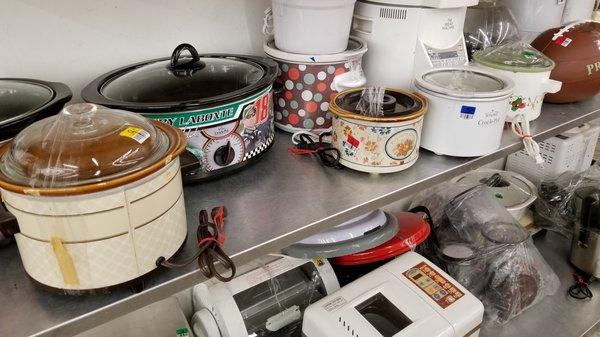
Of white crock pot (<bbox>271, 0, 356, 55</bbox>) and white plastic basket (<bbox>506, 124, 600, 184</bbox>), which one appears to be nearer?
white crock pot (<bbox>271, 0, 356, 55</bbox>)

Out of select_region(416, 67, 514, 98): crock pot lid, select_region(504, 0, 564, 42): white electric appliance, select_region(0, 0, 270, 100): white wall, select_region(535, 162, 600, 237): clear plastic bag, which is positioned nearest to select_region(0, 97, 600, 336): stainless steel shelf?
select_region(416, 67, 514, 98): crock pot lid

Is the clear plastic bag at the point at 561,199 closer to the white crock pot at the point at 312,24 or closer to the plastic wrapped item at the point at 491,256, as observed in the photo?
the plastic wrapped item at the point at 491,256

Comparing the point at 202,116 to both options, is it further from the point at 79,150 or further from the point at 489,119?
the point at 489,119

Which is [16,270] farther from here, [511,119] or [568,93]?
[568,93]

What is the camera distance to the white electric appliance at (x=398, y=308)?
32.9 inches

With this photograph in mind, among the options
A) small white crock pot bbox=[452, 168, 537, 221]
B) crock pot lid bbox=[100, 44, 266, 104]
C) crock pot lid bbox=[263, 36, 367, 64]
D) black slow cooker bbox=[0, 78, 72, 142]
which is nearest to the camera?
black slow cooker bbox=[0, 78, 72, 142]

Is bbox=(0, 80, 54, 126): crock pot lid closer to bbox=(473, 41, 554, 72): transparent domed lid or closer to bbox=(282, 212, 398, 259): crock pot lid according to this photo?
bbox=(282, 212, 398, 259): crock pot lid

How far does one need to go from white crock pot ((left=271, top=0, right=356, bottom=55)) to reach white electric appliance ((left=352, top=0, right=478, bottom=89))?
94 mm

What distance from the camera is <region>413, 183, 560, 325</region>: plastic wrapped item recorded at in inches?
43.4

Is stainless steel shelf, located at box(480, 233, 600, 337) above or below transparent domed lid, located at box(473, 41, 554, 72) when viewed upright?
below

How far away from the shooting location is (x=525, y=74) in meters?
0.91

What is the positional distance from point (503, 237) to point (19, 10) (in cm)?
110

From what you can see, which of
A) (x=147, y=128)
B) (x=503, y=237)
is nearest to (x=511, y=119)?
(x=503, y=237)

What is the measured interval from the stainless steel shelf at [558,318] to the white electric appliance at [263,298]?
44cm
